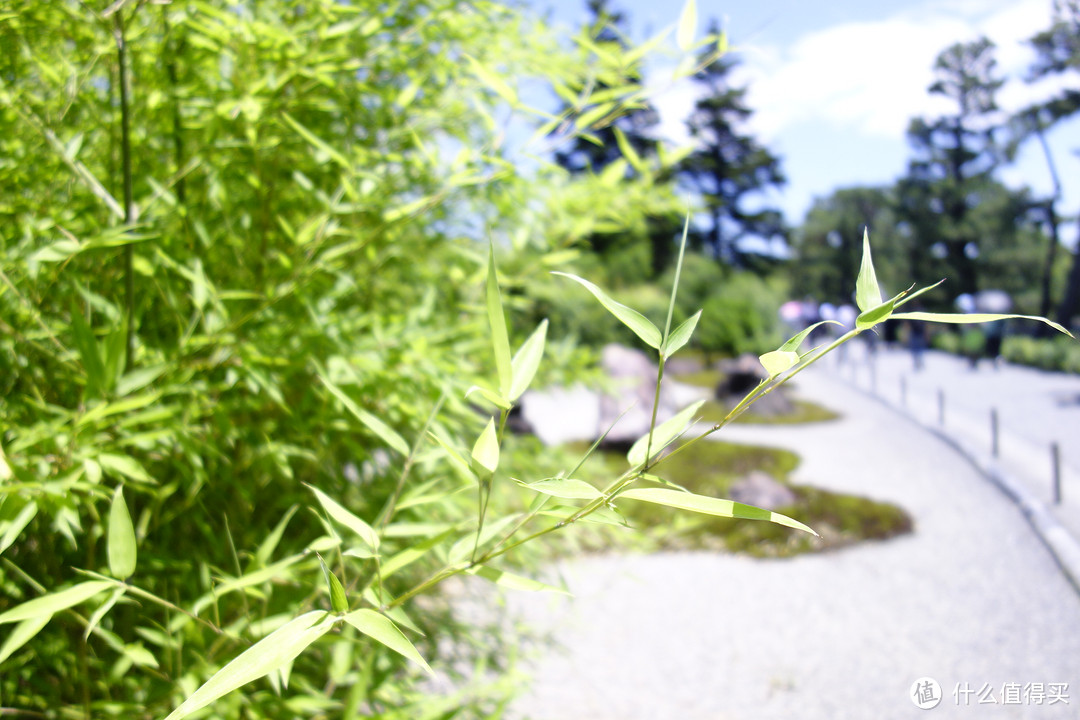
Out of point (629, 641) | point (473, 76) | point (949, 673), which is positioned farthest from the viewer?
point (629, 641)

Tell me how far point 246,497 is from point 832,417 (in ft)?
22.6

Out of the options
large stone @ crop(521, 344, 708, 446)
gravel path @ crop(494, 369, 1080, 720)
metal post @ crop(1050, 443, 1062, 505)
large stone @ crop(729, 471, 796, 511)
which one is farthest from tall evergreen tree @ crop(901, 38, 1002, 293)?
large stone @ crop(521, 344, 708, 446)

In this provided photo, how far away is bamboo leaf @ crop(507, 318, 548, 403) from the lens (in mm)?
439

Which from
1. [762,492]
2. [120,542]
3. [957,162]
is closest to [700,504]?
[120,542]

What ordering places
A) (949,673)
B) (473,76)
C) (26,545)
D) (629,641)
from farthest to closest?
(629,641), (949,673), (473,76), (26,545)

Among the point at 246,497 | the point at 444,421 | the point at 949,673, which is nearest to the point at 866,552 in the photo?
the point at 949,673

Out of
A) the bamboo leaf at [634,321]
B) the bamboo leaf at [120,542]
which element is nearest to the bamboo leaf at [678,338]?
the bamboo leaf at [634,321]

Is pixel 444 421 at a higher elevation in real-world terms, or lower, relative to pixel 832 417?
higher

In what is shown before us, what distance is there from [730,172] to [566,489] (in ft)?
75.1

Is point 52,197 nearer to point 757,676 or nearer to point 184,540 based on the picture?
point 184,540

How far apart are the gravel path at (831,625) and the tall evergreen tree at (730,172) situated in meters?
16.4

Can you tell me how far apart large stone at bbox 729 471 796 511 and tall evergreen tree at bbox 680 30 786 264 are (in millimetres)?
15442

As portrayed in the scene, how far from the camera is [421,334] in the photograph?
1.21 m

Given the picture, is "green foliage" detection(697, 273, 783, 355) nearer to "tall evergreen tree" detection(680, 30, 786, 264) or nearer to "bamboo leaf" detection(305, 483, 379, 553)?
"tall evergreen tree" detection(680, 30, 786, 264)
